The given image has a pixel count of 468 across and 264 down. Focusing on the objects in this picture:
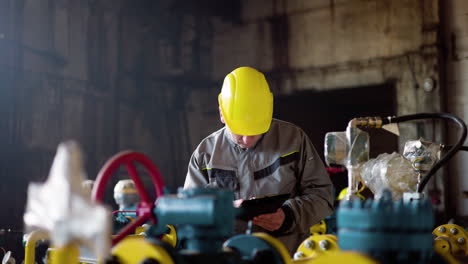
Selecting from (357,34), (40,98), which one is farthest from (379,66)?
(40,98)

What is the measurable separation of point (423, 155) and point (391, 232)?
1665 mm

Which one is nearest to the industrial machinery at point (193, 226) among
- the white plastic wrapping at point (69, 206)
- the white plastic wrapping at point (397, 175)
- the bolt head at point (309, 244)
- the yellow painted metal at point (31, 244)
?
the white plastic wrapping at point (69, 206)

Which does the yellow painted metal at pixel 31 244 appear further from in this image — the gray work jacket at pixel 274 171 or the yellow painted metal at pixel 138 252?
the yellow painted metal at pixel 138 252

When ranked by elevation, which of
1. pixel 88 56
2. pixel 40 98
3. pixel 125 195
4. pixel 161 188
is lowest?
pixel 125 195

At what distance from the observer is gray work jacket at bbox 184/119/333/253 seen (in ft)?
7.93

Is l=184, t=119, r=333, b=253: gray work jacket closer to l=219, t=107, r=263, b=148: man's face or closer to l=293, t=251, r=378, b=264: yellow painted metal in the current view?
l=219, t=107, r=263, b=148: man's face

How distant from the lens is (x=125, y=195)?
411cm

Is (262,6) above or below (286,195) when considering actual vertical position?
above

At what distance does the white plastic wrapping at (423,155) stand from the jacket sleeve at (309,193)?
1.68ft

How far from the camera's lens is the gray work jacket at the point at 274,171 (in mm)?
2418

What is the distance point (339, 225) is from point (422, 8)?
7.34m

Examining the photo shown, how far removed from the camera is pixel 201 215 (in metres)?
1.23

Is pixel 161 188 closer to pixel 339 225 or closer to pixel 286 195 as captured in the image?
pixel 339 225

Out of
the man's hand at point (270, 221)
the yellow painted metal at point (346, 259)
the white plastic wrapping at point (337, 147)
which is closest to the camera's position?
the yellow painted metal at point (346, 259)
